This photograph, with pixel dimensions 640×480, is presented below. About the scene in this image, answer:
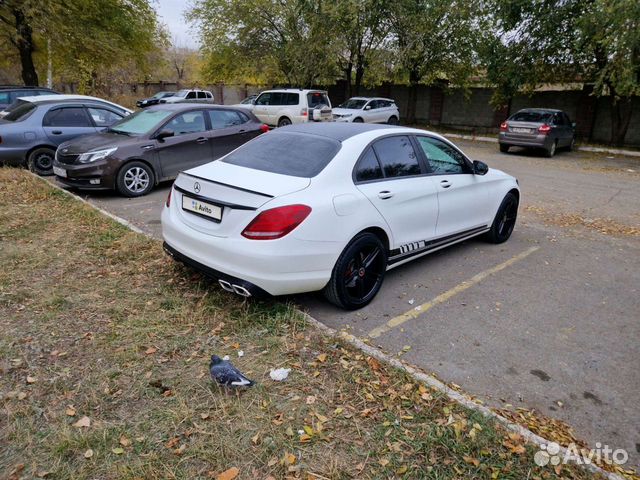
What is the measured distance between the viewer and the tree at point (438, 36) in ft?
69.6

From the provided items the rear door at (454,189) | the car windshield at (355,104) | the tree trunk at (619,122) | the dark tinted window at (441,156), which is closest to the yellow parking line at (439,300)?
the rear door at (454,189)

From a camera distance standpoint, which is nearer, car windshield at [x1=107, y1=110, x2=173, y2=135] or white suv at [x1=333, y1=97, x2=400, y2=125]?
car windshield at [x1=107, y1=110, x2=173, y2=135]

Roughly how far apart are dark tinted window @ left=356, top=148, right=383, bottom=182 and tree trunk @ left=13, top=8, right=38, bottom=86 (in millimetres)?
17935

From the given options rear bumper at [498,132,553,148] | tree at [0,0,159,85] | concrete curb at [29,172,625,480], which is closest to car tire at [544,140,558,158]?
rear bumper at [498,132,553,148]

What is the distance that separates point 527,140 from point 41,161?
14253 mm

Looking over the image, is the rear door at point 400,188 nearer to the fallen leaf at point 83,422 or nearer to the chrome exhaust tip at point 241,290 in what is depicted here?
the chrome exhaust tip at point 241,290

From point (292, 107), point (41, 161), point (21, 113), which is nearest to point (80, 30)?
point (292, 107)

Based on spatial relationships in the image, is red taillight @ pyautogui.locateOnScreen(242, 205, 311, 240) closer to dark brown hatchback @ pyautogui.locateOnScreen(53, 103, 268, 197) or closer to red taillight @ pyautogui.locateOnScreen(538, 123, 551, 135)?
dark brown hatchback @ pyautogui.locateOnScreen(53, 103, 268, 197)

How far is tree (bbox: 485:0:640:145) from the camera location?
14711 millimetres

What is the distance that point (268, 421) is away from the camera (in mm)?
2871

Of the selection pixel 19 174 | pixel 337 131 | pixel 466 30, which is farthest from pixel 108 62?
pixel 337 131

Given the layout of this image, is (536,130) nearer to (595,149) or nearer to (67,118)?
(595,149)

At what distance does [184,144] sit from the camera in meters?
8.72

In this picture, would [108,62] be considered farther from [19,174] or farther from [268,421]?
[268,421]
